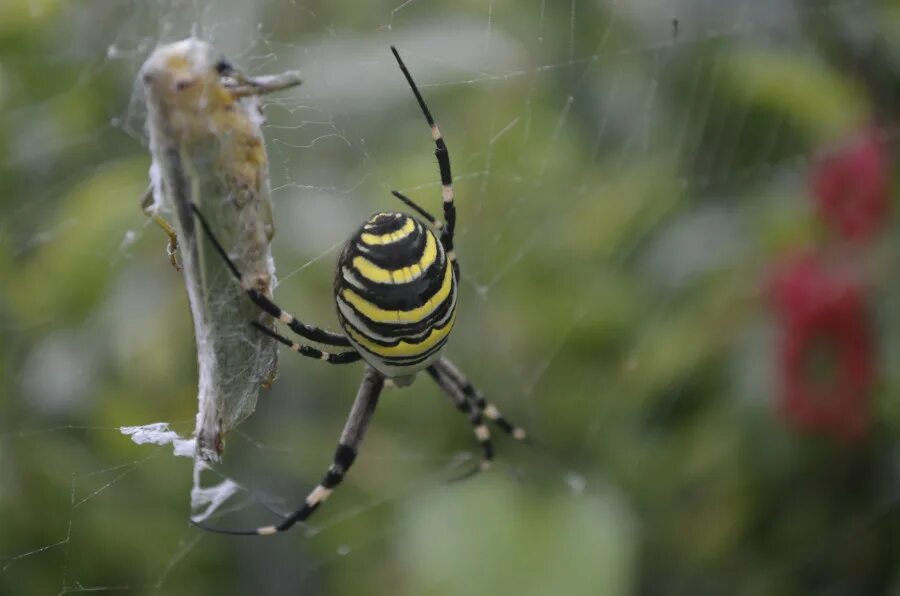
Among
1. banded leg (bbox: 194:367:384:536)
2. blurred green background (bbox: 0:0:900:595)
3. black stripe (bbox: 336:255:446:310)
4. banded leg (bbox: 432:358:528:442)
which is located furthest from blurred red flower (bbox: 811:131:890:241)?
black stripe (bbox: 336:255:446:310)

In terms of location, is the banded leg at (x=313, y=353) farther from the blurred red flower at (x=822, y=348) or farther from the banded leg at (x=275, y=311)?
the blurred red flower at (x=822, y=348)

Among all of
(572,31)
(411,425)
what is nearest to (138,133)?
(411,425)

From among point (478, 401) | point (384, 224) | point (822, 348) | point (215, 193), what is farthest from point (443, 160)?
point (822, 348)

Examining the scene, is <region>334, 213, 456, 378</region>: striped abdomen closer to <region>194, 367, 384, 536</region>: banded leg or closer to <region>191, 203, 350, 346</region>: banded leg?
<region>191, 203, 350, 346</region>: banded leg

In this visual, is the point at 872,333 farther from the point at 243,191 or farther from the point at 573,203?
the point at 243,191

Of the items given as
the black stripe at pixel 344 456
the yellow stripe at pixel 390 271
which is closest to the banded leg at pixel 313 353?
the yellow stripe at pixel 390 271

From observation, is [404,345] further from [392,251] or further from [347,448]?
[347,448]
